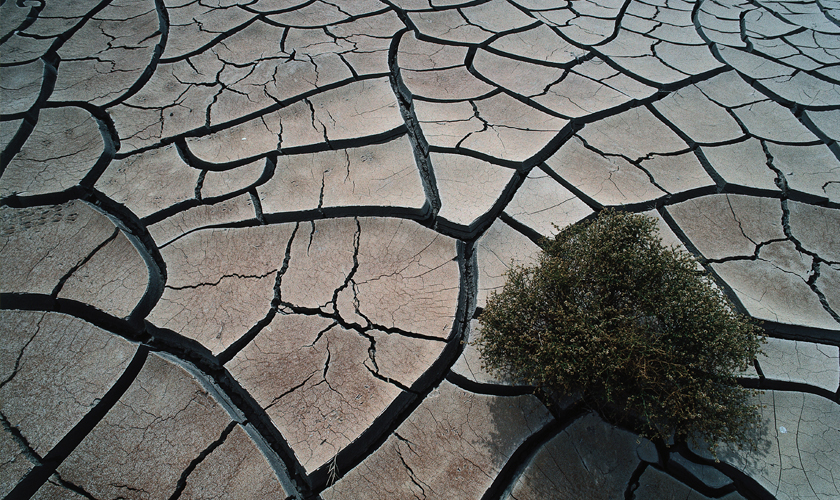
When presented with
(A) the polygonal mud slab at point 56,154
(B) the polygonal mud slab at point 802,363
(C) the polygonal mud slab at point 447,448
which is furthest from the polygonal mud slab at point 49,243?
(B) the polygonal mud slab at point 802,363

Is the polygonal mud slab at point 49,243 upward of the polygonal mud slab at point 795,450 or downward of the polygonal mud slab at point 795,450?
downward

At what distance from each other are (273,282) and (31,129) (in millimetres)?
2015

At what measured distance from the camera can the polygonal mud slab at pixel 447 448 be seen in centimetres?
148

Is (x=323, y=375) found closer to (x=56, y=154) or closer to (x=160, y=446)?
(x=160, y=446)

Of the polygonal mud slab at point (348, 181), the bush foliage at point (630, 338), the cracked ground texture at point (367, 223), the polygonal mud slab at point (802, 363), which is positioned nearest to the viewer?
the bush foliage at point (630, 338)

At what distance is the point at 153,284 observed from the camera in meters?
2.03

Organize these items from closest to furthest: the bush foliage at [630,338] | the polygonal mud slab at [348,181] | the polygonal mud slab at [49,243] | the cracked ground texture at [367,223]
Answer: the bush foliage at [630,338], the cracked ground texture at [367,223], the polygonal mud slab at [49,243], the polygonal mud slab at [348,181]

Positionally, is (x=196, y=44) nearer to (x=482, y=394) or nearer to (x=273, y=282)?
(x=273, y=282)

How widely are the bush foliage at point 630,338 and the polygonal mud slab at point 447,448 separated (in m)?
0.15

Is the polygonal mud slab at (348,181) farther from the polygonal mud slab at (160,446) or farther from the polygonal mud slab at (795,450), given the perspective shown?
the polygonal mud slab at (795,450)

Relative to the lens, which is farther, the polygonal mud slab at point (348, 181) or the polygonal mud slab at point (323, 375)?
the polygonal mud slab at point (348, 181)

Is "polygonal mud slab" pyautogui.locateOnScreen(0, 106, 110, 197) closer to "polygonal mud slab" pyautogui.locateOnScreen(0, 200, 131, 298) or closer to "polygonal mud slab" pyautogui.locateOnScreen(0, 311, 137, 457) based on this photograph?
"polygonal mud slab" pyautogui.locateOnScreen(0, 200, 131, 298)

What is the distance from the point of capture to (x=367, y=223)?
7.44ft

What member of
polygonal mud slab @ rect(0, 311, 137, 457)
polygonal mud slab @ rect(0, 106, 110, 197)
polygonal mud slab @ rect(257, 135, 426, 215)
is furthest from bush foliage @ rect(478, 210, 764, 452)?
polygonal mud slab @ rect(0, 106, 110, 197)
